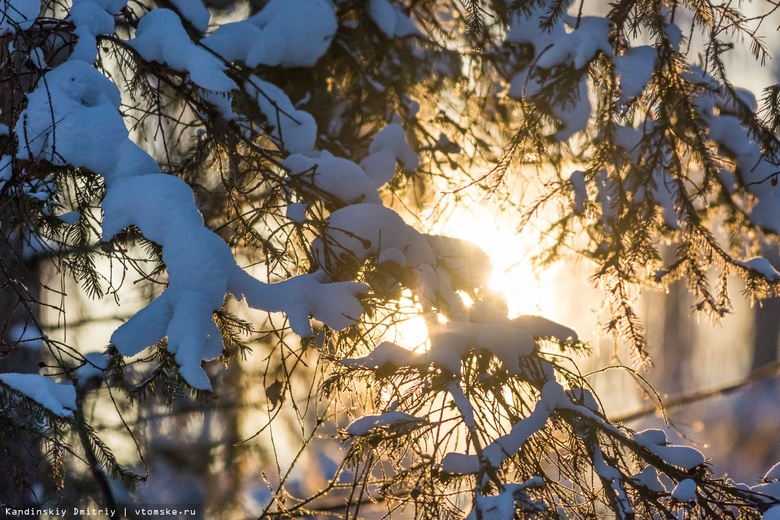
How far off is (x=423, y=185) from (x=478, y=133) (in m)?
0.69

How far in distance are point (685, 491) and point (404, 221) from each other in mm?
1376

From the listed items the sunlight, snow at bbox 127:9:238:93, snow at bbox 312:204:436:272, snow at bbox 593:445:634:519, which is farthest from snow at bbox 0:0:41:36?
snow at bbox 593:445:634:519

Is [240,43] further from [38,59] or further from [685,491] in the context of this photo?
[685,491]

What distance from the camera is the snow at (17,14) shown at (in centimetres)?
213

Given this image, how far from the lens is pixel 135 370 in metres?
5.64

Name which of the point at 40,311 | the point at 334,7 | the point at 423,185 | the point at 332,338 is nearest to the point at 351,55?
the point at 334,7

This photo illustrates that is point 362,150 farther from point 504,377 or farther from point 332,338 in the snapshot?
point 504,377

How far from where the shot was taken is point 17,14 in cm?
225

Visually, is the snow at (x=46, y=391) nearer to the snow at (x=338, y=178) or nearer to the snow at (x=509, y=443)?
the snow at (x=338, y=178)

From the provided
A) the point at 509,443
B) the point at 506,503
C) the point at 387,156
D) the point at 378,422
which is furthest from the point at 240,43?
the point at 506,503

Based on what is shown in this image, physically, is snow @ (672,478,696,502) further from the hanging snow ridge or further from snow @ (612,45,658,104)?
the hanging snow ridge

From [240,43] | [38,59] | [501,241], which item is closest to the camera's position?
[38,59]

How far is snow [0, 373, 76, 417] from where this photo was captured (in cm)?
228

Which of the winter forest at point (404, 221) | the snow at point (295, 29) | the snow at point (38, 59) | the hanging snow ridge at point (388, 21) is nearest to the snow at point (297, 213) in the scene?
the winter forest at point (404, 221)
